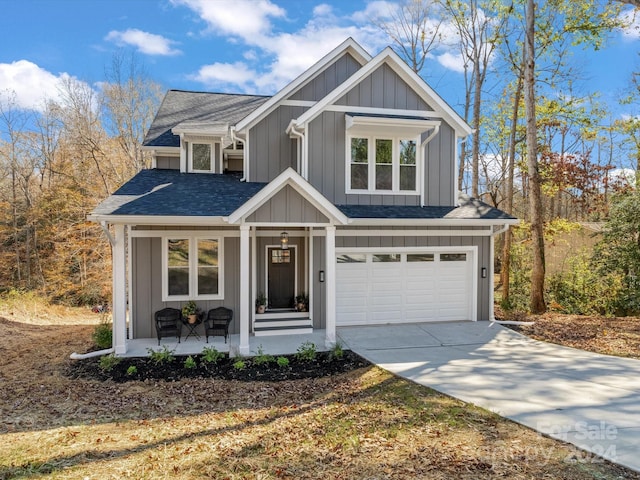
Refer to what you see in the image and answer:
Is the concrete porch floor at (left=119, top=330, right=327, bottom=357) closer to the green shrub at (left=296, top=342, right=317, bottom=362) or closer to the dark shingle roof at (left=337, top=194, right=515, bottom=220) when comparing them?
the green shrub at (left=296, top=342, right=317, bottom=362)

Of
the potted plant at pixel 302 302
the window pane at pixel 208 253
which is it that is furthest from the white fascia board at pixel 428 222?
the window pane at pixel 208 253

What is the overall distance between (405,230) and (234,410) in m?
6.67

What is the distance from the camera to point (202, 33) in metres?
19.5

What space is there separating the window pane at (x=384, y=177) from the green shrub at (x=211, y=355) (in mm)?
6050

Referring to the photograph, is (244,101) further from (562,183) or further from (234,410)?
(562,183)

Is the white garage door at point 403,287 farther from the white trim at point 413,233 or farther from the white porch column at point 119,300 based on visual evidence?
the white porch column at point 119,300

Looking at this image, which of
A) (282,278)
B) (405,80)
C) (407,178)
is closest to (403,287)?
(407,178)

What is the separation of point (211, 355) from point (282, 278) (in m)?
3.54

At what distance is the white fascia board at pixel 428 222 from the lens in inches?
385

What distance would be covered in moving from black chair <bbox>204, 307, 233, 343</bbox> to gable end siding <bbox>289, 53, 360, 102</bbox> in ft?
20.3

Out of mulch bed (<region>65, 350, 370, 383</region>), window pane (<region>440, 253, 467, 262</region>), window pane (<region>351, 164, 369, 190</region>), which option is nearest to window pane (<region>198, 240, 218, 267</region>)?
mulch bed (<region>65, 350, 370, 383</region>)

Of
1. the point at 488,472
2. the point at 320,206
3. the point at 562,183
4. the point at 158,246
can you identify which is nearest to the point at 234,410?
the point at 488,472

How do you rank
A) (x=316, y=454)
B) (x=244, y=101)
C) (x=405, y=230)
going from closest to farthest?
(x=316, y=454), (x=405, y=230), (x=244, y=101)

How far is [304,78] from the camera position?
1094 centimetres
